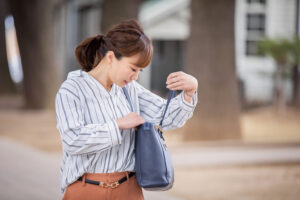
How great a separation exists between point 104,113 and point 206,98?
347 inches

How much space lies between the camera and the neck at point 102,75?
254cm

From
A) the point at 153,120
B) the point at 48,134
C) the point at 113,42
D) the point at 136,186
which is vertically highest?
the point at 113,42

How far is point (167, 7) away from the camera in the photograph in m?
22.5

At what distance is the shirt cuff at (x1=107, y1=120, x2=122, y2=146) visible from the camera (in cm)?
234

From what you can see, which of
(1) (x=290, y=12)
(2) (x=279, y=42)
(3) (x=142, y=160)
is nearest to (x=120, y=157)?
(3) (x=142, y=160)

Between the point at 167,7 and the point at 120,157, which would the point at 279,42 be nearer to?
the point at 167,7

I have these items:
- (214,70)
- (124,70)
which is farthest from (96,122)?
(214,70)

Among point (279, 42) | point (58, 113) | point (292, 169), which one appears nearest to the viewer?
point (58, 113)

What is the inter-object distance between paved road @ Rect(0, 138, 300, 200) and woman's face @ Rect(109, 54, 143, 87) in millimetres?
3640

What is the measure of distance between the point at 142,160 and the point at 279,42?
15.2 meters

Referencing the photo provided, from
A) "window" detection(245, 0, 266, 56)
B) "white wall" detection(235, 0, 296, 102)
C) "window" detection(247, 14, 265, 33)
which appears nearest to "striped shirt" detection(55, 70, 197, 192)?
"white wall" detection(235, 0, 296, 102)

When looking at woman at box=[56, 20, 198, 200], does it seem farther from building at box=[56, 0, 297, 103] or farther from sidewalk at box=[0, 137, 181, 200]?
building at box=[56, 0, 297, 103]

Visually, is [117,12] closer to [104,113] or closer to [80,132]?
[104,113]

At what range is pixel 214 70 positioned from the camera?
36.6 feet
